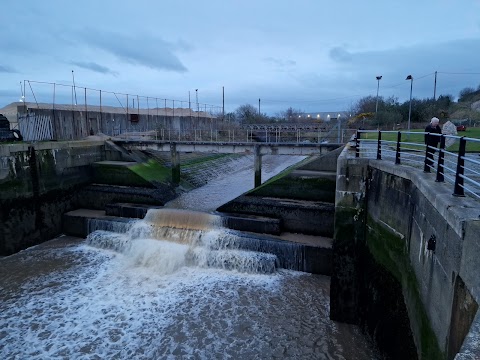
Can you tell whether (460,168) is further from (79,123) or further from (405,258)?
(79,123)

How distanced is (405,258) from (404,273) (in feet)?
0.99

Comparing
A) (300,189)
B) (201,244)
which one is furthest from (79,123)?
(300,189)

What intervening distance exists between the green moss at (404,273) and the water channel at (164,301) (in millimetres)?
2190

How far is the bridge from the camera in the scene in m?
17.2

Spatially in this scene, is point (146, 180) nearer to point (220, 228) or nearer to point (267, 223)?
point (220, 228)

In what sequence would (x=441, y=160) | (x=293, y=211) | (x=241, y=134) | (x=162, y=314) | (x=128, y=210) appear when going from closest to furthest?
(x=441, y=160) < (x=162, y=314) < (x=293, y=211) < (x=128, y=210) < (x=241, y=134)

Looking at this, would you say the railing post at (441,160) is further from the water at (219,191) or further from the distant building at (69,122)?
the distant building at (69,122)

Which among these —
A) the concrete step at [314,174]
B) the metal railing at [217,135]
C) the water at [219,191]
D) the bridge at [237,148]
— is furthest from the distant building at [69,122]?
the concrete step at [314,174]

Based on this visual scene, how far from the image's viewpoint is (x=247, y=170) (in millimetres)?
29812

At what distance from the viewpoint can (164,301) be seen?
392 inches

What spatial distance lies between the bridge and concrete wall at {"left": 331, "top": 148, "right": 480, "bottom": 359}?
27.1 feet

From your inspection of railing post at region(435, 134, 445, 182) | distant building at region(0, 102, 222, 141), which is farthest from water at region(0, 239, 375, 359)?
distant building at region(0, 102, 222, 141)

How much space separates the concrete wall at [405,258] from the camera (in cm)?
391

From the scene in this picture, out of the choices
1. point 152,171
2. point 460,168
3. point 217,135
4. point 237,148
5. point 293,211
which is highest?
point 217,135
